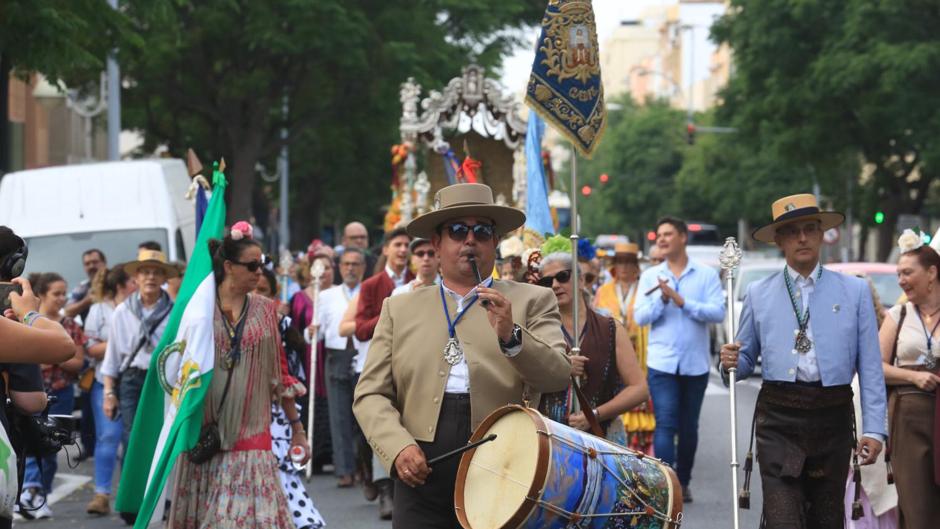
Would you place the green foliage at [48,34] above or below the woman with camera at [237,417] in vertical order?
above

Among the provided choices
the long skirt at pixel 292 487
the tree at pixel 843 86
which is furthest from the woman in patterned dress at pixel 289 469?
the tree at pixel 843 86

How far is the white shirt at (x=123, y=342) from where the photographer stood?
11.9 meters

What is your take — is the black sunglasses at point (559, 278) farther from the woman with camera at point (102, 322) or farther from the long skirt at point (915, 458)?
the woman with camera at point (102, 322)

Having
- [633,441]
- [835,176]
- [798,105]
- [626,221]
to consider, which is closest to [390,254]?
[633,441]

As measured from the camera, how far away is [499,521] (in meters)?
5.12

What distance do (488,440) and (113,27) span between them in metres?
14.8

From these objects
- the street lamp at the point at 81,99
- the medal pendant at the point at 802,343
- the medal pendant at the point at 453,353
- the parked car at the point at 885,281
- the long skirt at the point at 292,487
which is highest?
the street lamp at the point at 81,99

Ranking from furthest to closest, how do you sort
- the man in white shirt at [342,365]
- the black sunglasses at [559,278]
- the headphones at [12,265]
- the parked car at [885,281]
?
the parked car at [885,281], the man in white shirt at [342,365], the black sunglasses at [559,278], the headphones at [12,265]

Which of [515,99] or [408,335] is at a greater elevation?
[515,99]

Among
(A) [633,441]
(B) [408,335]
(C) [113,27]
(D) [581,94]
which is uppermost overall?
(C) [113,27]

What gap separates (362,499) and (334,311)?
6.35 ft

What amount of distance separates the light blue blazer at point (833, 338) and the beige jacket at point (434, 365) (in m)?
2.07

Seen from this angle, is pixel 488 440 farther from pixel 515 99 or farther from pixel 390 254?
pixel 515 99

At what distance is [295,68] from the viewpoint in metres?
33.5
